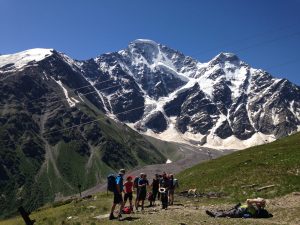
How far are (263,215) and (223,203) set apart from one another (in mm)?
10071

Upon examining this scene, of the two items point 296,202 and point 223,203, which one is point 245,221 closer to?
point 296,202

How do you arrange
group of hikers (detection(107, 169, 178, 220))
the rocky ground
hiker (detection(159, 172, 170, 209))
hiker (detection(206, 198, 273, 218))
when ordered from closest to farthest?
the rocky ground
hiker (detection(206, 198, 273, 218))
group of hikers (detection(107, 169, 178, 220))
hiker (detection(159, 172, 170, 209))

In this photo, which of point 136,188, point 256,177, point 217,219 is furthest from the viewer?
point 256,177

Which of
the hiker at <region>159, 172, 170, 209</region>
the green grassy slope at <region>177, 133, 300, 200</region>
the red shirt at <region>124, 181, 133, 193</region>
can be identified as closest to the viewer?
the red shirt at <region>124, 181, 133, 193</region>

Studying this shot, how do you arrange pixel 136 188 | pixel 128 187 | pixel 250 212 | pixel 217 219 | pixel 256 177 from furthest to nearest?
1. pixel 256 177
2. pixel 136 188
3. pixel 128 187
4. pixel 250 212
5. pixel 217 219

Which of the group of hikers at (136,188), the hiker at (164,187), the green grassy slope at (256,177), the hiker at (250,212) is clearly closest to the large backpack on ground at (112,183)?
the group of hikers at (136,188)

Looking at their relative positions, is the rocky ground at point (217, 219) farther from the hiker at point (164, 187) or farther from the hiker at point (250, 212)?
the hiker at point (164, 187)

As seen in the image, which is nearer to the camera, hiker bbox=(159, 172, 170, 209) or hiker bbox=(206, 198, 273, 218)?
hiker bbox=(206, 198, 273, 218)

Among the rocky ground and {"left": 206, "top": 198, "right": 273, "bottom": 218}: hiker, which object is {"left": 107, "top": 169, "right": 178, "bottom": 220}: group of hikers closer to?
the rocky ground

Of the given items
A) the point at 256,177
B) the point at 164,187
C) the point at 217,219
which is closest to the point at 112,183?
the point at 217,219

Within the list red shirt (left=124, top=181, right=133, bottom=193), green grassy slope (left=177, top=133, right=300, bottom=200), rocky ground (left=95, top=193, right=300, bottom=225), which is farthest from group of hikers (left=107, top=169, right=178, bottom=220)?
green grassy slope (left=177, top=133, right=300, bottom=200)

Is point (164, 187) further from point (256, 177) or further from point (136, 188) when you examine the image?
point (256, 177)

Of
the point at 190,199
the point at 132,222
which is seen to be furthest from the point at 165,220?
the point at 190,199

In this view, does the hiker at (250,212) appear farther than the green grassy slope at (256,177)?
No
